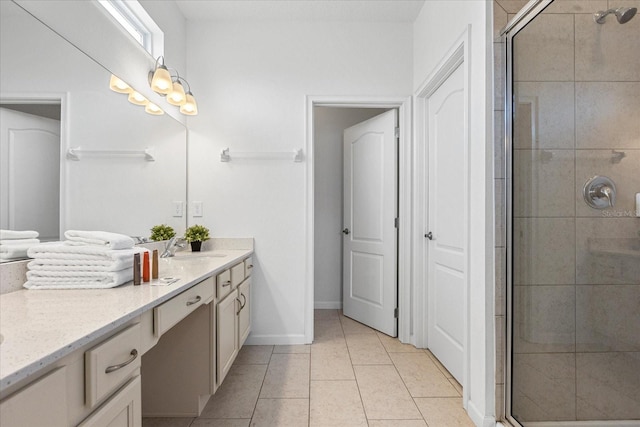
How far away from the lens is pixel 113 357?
86 centimetres

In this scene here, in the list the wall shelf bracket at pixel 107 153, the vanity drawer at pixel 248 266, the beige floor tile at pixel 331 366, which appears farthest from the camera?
the vanity drawer at pixel 248 266

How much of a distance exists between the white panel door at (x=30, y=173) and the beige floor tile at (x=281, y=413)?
129 centimetres

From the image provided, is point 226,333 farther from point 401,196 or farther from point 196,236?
point 401,196

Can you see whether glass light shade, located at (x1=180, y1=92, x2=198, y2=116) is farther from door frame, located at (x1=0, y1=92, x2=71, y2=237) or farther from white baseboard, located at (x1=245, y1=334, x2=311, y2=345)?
white baseboard, located at (x1=245, y1=334, x2=311, y2=345)

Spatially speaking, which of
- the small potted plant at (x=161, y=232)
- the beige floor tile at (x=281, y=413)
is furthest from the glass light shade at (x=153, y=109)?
the beige floor tile at (x=281, y=413)

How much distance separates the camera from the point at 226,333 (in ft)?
6.48

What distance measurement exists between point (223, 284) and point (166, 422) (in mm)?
718

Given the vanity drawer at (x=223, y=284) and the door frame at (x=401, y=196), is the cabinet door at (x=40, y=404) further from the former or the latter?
the door frame at (x=401, y=196)

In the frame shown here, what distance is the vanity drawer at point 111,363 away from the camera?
770 mm

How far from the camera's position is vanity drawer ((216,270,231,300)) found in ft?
6.07

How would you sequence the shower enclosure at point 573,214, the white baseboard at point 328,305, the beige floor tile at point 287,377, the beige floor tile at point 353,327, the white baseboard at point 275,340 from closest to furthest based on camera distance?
1. the shower enclosure at point 573,214
2. the beige floor tile at point 287,377
3. the white baseboard at point 275,340
4. the beige floor tile at point 353,327
5. the white baseboard at point 328,305

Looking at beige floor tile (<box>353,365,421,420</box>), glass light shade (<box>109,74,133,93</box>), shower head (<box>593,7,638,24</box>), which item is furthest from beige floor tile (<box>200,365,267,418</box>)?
shower head (<box>593,7,638,24</box>)

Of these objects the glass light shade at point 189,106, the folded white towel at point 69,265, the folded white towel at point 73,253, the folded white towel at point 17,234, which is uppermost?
the glass light shade at point 189,106

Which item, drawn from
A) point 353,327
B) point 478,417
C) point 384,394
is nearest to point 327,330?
point 353,327
